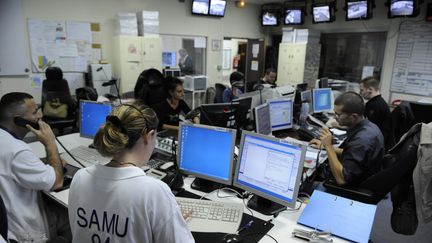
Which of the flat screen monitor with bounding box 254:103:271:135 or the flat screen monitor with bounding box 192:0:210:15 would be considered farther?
the flat screen monitor with bounding box 192:0:210:15

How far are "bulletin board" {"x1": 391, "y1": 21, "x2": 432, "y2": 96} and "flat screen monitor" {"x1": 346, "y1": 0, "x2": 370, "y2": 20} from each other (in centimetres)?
69

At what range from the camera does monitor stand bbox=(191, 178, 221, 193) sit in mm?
1924

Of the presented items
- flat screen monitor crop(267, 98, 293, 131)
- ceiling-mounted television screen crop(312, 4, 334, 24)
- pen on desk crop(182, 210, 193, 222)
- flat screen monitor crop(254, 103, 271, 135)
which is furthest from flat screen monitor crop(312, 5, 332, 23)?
pen on desk crop(182, 210, 193, 222)

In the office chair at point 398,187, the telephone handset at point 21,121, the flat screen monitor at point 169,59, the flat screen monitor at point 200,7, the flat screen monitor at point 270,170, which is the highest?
the flat screen monitor at point 200,7

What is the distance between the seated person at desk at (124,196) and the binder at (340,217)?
0.80 metres

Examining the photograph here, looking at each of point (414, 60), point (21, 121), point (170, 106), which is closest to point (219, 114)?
point (170, 106)

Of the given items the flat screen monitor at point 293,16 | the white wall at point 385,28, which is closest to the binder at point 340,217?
the white wall at point 385,28

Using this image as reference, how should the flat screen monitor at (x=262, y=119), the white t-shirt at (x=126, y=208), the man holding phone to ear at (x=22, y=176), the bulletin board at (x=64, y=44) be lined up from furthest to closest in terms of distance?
the bulletin board at (x=64, y=44)
the flat screen monitor at (x=262, y=119)
the man holding phone to ear at (x=22, y=176)
the white t-shirt at (x=126, y=208)

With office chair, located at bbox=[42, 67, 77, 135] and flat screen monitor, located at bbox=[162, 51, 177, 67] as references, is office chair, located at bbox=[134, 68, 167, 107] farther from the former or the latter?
flat screen monitor, located at bbox=[162, 51, 177, 67]

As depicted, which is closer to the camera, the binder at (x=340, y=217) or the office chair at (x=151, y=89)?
the binder at (x=340, y=217)

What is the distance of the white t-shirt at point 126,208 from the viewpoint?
98 centimetres

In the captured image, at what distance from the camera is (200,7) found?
21.1 feet

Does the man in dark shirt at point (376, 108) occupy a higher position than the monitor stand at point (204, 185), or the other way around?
the man in dark shirt at point (376, 108)

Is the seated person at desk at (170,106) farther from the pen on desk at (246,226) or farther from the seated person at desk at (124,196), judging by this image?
the seated person at desk at (124,196)
